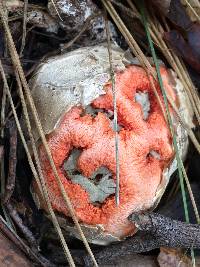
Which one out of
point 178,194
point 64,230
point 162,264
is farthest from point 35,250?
point 178,194

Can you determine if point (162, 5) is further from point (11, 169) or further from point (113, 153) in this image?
point (11, 169)

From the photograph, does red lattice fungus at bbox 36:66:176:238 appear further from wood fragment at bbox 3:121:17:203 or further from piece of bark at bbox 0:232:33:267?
piece of bark at bbox 0:232:33:267

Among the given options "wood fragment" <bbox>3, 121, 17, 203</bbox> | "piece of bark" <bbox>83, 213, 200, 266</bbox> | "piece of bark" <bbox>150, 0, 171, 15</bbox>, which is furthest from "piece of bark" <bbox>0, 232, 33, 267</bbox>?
"piece of bark" <bbox>150, 0, 171, 15</bbox>

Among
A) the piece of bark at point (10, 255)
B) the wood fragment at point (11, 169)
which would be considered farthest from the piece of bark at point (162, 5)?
the piece of bark at point (10, 255)

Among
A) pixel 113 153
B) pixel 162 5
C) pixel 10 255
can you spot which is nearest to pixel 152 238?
pixel 113 153

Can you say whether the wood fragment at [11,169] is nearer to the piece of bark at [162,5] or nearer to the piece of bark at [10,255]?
the piece of bark at [10,255]
